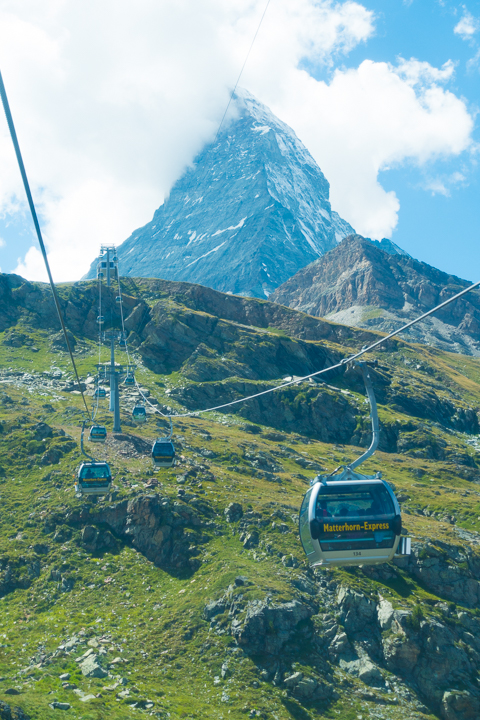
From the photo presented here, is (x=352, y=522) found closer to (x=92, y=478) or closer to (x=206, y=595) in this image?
(x=92, y=478)

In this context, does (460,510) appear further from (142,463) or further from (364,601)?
(142,463)

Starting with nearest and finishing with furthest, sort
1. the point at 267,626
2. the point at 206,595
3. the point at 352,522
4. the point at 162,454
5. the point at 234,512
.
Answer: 1. the point at 352,522
2. the point at 267,626
3. the point at 206,595
4. the point at 162,454
5. the point at 234,512

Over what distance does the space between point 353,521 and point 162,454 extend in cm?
2567

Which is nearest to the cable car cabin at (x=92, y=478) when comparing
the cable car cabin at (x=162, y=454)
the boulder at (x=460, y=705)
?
the cable car cabin at (x=162, y=454)

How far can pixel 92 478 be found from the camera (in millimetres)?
42250

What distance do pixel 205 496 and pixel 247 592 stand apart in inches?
682

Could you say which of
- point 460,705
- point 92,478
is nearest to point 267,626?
point 460,705

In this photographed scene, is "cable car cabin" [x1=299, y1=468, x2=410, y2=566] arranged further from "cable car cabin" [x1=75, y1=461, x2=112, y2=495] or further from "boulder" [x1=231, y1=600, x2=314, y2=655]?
"cable car cabin" [x1=75, y1=461, x2=112, y2=495]

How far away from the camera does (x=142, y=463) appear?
66812mm

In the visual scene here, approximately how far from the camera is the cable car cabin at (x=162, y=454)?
157 ft

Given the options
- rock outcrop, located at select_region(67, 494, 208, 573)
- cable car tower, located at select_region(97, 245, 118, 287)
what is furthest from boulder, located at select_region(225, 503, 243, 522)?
cable car tower, located at select_region(97, 245, 118, 287)

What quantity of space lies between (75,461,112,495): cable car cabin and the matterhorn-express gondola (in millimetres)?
21512

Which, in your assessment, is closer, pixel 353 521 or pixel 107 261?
pixel 353 521

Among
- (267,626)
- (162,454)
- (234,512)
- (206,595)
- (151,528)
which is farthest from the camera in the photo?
(234,512)
